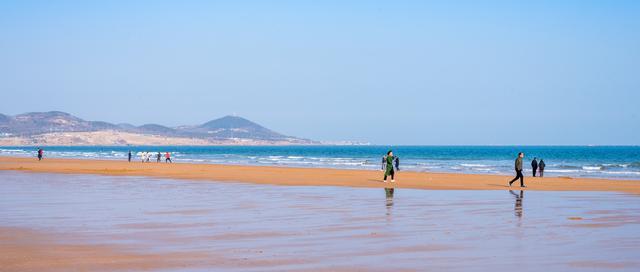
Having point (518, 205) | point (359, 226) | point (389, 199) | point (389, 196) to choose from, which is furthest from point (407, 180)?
point (359, 226)

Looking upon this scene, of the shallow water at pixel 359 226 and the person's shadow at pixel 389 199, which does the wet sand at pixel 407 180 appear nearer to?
the person's shadow at pixel 389 199

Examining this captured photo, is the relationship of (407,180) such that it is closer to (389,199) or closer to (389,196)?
(389,196)

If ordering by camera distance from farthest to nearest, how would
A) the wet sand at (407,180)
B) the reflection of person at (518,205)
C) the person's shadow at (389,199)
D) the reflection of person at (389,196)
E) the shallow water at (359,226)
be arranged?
the wet sand at (407,180)
the reflection of person at (389,196)
the person's shadow at (389,199)
the reflection of person at (518,205)
the shallow water at (359,226)

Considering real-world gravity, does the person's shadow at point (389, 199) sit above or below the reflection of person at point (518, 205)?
below

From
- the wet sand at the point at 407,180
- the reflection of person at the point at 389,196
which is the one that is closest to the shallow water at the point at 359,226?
the reflection of person at the point at 389,196

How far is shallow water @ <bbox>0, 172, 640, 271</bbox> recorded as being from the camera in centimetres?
1121

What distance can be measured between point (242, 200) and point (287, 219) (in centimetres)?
604

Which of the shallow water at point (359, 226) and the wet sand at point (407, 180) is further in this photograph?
the wet sand at point (407, 180)

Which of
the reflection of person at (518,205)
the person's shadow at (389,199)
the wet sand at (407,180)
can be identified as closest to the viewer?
the reflection of person at (518,205)

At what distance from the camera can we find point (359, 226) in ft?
50.3

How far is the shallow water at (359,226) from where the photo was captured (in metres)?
11.2

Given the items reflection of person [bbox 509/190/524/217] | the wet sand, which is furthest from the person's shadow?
the wet sand

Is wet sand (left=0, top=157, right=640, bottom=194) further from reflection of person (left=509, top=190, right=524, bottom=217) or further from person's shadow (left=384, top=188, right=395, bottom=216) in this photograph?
reflection of person (left=509, top=190, right=524, bottom=217)

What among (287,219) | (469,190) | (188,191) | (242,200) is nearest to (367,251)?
(287,219)
